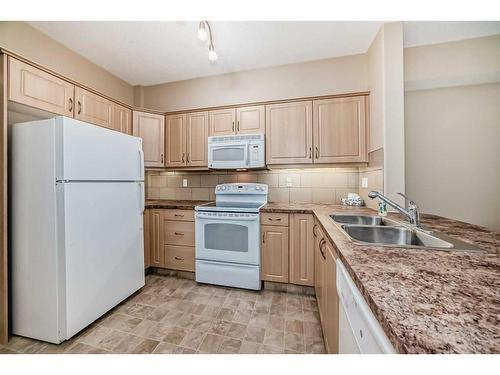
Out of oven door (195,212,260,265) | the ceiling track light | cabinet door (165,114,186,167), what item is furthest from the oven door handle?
the ceiling track light

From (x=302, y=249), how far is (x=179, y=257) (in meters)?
1.47

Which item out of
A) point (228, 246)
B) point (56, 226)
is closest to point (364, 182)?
point (228, 246)

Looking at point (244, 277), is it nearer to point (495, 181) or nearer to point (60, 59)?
point (495, 181)

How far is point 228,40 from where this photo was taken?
2.12 metres

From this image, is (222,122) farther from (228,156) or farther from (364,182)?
(364,182)

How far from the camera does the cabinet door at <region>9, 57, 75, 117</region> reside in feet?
4.94

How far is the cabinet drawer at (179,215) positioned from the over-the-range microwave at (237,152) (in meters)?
0.64

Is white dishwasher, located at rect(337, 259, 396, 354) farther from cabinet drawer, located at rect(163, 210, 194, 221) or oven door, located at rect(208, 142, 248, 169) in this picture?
cabinet drawer, located at rect(163, 210, 194, 221)


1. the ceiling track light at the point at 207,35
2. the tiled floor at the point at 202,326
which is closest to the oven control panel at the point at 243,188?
the tiled floor at the point at 202,326

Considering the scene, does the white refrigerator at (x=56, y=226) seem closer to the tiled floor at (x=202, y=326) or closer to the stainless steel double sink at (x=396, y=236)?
the tiled floor at (x=202, y=326)
